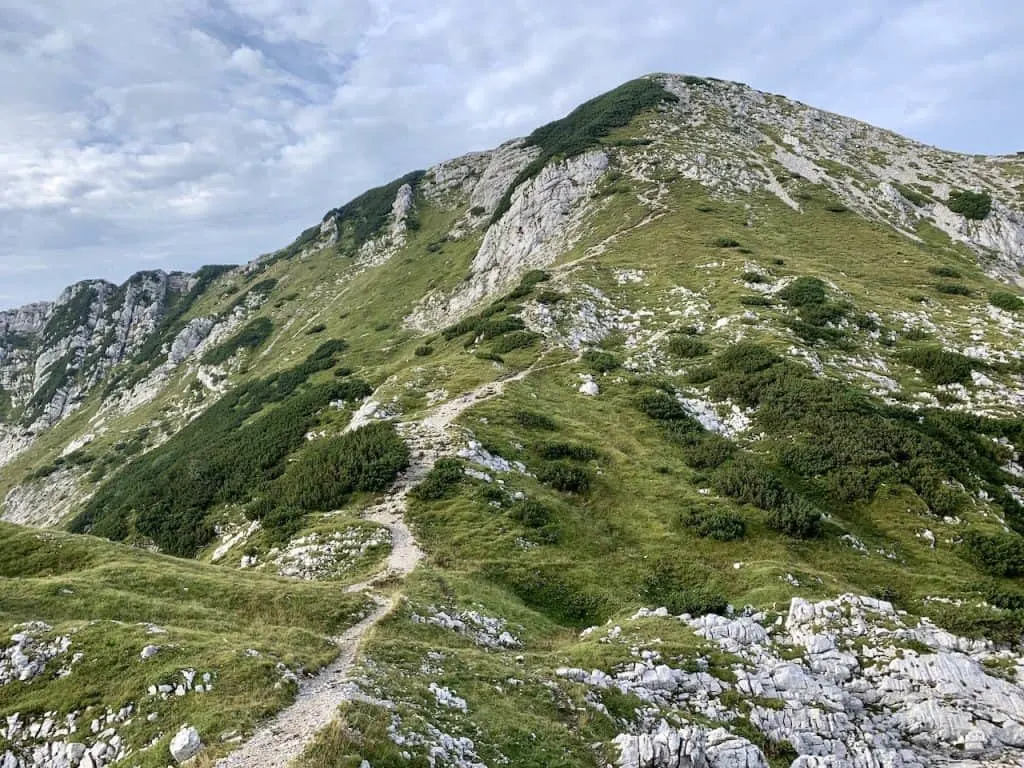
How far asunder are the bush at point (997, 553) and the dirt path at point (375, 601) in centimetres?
2593

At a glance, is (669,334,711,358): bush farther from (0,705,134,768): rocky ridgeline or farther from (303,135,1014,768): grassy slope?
(0,705,134,768): rocky ridgeline

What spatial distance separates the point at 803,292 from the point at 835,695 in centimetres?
4621

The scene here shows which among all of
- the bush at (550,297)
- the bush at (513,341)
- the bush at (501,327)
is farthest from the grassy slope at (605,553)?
the bush at (513,341)

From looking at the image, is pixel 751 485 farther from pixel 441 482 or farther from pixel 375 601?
pixel 375 601

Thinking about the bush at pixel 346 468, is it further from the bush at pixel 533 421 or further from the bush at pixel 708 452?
the bush at pixel 708 452

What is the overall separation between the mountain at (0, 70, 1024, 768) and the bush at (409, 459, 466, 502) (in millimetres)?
172

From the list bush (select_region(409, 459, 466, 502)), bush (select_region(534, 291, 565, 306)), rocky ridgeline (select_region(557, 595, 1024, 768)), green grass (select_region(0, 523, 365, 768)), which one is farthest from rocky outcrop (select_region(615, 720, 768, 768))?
bush (select_region(534, 291, 565, 306))

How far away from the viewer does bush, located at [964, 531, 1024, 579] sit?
26.8 metres

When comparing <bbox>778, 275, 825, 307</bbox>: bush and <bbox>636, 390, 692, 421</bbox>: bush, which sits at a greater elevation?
<bbox>778, 275, 825, 307</bbox>: bush

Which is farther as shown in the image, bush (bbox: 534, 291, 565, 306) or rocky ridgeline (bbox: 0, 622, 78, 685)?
bush (bbox: 534, 291, 565, 306)

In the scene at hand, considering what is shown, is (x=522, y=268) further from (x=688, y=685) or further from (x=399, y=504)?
(x=688, y=685)

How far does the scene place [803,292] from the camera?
56125 mm

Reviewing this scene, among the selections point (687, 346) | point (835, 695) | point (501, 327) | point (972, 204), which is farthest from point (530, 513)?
point (972, 204)

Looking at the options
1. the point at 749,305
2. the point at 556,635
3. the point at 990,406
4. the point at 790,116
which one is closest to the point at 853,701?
the point at 556,635
